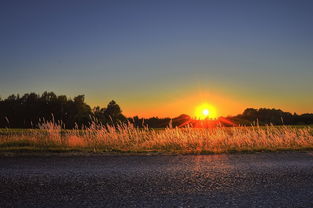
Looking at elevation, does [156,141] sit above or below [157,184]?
above

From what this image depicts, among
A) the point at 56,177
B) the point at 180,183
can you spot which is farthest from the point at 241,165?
the point at 56,177

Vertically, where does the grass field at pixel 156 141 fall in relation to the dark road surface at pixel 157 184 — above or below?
above

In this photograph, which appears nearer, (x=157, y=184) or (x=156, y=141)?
(x=157, y=184)

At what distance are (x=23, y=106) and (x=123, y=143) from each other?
3171 inches

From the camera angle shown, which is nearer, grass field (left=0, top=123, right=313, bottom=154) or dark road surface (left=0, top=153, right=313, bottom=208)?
dark road surface (left=0, top=153, right=313, bottom=208)

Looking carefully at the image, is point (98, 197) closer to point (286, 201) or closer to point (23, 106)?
point (286, 201)

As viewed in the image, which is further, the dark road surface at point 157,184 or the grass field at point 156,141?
the grass field at point 156,141

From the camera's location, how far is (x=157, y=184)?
260 inches

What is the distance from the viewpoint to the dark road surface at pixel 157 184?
211 inches

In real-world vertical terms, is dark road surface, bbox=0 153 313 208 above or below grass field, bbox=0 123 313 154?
below

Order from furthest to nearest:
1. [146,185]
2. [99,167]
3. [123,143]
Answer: [123,143]
[99,167]
[146,185]

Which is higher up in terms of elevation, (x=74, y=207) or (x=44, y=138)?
(x=44, y=138)

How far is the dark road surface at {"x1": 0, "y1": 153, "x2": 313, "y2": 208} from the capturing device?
536 centimetres

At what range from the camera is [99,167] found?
29.1 ft
